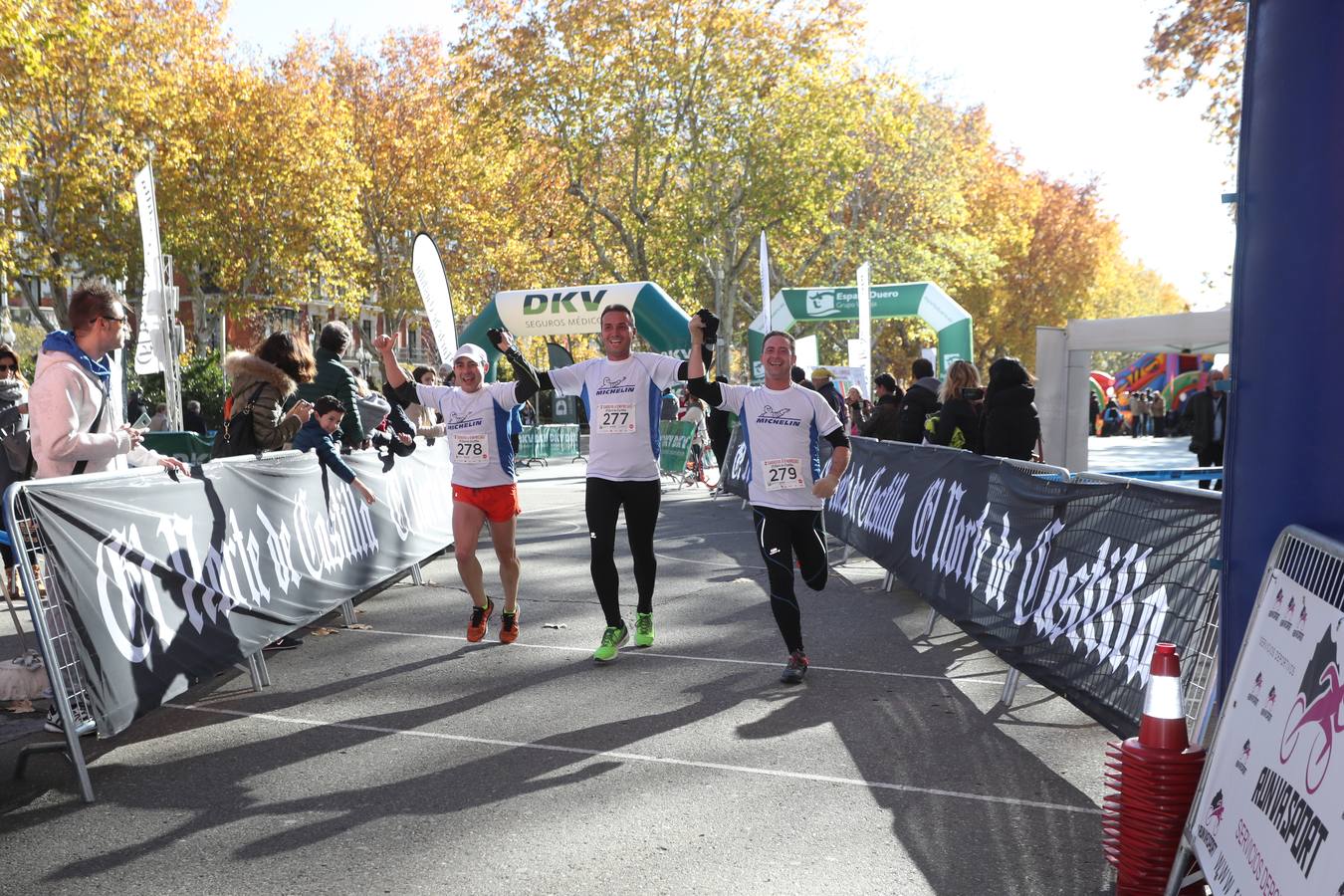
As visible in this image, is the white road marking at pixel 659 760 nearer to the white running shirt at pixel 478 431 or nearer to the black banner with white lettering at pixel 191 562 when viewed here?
the black banner with white lettering at pixel 191 562

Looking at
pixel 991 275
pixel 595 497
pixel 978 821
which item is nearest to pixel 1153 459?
pixel 991 275

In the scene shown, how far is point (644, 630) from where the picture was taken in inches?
293

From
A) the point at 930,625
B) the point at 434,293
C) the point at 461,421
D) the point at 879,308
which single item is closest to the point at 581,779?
the point at 461,421

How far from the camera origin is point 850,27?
34906 millimetres

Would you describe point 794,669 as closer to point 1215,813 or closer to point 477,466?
point 477,466

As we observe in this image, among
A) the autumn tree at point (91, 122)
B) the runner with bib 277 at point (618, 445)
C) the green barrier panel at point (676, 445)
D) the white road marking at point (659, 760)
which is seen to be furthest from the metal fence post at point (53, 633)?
the autumn tree at point (91, 122)

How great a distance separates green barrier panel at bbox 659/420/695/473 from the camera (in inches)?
856

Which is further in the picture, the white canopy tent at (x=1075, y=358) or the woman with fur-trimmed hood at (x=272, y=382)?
the white canopy tent at (x=1075, y=358)

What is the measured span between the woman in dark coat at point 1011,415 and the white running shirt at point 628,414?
3475mm

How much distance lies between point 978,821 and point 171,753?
3328mm

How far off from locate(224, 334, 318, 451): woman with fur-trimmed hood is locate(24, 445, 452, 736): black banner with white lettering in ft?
1.32

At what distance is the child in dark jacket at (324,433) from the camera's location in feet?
24.6

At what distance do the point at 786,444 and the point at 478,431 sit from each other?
1956mm

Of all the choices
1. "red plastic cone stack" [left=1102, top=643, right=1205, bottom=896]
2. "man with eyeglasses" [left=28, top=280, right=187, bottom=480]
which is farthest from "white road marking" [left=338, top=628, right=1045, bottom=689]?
"red plastic cone stack" [left=1102, top=643, right=1205, bottom=896]
